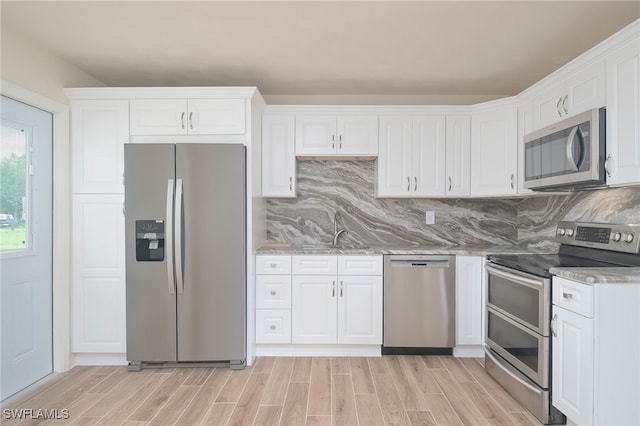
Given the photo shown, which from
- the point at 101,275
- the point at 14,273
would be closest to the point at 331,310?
the point at 101,275

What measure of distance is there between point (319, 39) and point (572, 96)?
5.80 ft

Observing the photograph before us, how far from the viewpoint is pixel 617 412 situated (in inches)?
73.1

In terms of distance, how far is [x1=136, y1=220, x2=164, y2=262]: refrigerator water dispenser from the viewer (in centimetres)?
286

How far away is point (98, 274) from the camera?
2982 mm

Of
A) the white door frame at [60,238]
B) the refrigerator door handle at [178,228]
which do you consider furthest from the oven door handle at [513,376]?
the white door frame at [60,238]

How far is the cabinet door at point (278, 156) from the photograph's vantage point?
3.45m

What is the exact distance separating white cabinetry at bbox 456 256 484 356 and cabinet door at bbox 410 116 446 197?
72 centimetres

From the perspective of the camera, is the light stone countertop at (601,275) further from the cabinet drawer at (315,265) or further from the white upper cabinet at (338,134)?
the white upper cabinet at (338,134)

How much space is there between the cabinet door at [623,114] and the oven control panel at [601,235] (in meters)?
0.37

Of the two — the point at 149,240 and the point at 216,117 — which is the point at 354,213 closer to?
the point at 216,117

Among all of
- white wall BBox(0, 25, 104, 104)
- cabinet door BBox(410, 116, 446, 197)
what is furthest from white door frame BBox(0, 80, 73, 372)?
cabinet door BBox(410, 116, 446, 197)

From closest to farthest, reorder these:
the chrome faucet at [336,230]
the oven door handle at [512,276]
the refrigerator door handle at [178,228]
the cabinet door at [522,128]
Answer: the oven door handle at [512,276] → the refrigerator door handle at [178,228] → the cabinet door at [522,128] → the chrome faucet at [336,230]

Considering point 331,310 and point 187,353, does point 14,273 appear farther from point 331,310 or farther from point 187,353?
point 331,310

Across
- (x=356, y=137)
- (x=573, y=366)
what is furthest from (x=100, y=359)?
(x=573, y=366)
